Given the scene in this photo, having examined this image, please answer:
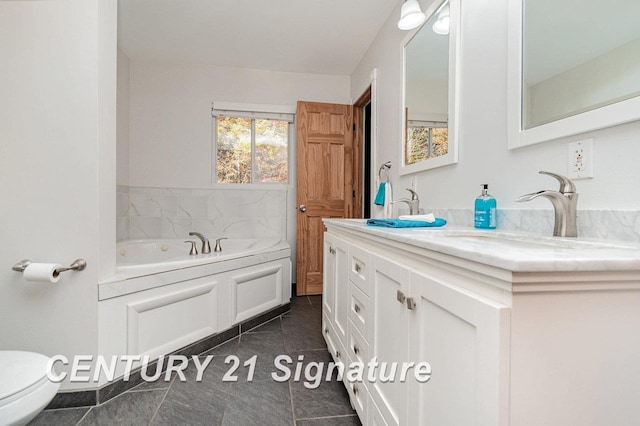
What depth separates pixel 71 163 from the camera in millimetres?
1480

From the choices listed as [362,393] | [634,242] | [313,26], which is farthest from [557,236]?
Result: [313,26]

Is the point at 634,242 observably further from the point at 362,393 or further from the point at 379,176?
the point at 379,176

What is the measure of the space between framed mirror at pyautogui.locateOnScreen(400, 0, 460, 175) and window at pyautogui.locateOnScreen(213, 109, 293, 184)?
1843 mm

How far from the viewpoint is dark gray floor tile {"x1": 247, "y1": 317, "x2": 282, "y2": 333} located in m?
2.39

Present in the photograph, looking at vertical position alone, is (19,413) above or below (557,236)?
below

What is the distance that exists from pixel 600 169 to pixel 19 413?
73.8 inches

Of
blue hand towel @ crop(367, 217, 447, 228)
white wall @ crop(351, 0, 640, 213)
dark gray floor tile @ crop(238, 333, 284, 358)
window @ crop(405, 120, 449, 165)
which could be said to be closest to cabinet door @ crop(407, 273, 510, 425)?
blue hand towel @ crop(367, 217, 447, 228)

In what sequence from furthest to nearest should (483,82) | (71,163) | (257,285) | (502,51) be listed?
(257,285)
(71,163)
(483,82)
(502,51)

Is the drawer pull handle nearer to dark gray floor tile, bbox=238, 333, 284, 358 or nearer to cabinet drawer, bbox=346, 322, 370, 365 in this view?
cabinet drawer, bbox=346, 322, 370, 365

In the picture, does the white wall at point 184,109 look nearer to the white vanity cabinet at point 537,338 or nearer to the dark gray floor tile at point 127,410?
the dark gray floor tile at point 127,410

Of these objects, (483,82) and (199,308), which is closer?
(483,82)

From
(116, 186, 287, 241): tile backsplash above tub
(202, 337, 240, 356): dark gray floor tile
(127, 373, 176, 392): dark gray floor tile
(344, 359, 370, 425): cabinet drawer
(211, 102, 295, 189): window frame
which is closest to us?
(344, 359, 370, 425): cabinet drawer

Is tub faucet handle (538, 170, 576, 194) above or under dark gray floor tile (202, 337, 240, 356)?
above

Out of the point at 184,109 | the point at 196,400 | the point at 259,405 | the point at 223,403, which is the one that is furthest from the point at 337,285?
the point at 184,109
